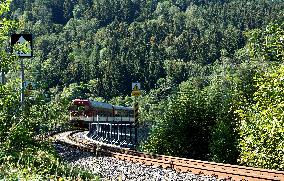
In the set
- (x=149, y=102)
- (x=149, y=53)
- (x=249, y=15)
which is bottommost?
(x=149, y=102)

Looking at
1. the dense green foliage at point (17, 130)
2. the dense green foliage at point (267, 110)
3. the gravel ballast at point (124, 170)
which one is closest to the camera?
the dense green foliage at point (17, 130)

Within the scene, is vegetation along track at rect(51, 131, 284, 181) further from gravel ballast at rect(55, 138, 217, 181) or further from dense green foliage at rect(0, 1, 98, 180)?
dense green foliage at rect(0, 1, 98, 180)

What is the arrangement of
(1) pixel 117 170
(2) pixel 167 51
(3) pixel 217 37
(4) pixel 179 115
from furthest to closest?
(2) pixel 167 51 < (3) pixel 217 37 < (4) pixel 179 115 < (1) pixel 117 170

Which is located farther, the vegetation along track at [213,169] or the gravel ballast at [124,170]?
the gravel ballast at [124,170]

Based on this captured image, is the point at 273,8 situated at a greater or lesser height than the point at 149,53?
greater

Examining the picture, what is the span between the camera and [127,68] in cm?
14612

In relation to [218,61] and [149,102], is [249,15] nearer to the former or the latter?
[218,61]

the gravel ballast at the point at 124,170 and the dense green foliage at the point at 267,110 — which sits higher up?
the dense green foliage at the point at 267,110

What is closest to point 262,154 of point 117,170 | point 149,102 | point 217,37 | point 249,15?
point 117,170

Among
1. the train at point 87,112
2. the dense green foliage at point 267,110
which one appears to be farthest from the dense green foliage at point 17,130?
the train at point 87,112

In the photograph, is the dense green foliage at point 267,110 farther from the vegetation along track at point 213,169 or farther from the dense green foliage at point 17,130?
the dense green foliage at point 17,130

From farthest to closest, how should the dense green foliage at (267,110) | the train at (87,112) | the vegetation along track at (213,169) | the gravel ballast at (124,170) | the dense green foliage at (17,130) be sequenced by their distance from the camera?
the train at (87,112), the dense green foliage at (267,110), the gravel ballast at (124,170), the vegetation along track at (213,169), the dense green foliage at (17,130)

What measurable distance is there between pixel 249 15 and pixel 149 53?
54.8 m

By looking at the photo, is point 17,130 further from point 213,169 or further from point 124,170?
point 213,169
